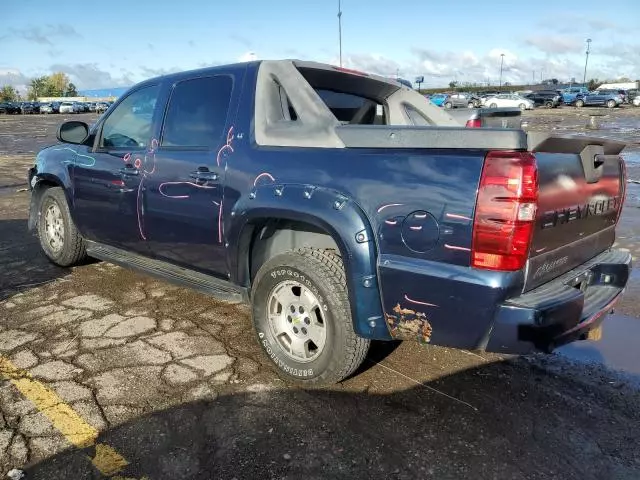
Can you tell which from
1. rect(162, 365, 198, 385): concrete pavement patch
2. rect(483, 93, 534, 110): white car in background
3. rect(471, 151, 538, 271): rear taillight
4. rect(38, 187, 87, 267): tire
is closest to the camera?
rect(471, 151, 538, 271): rear taillight

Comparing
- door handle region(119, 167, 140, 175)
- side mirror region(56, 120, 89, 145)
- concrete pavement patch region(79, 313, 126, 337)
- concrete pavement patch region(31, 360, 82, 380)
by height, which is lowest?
concrete pavement patch region(31, 360, 82, 380)

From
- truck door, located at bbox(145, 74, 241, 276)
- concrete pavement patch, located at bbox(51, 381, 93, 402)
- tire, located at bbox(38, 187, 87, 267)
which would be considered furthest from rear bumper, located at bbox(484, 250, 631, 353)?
tire, located at bbox(38, 187, 87, 267)

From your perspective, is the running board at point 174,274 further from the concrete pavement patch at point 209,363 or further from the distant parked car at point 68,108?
the distant parked car at point 68,108

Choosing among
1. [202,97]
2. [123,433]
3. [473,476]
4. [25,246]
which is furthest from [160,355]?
[25,246]

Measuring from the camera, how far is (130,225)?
413 cm

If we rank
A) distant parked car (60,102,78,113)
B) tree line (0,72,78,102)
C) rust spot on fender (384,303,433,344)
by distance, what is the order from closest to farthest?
rust spot on fender (384,303,433,344) → distant parked car (60,102,78,113) → tree line (0,72,78,102)

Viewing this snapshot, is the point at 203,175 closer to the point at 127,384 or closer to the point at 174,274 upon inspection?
the point at 174,274

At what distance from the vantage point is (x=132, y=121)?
4.32 metres

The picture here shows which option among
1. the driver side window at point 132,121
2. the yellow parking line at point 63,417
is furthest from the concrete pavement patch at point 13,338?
the driver side window at point 132,121

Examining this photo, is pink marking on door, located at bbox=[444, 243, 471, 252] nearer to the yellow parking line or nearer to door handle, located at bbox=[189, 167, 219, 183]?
door handle, located at bbox=[189, 167, 219, 183]

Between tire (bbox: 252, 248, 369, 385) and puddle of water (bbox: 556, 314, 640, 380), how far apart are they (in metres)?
1.74

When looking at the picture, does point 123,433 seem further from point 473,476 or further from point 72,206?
point 72,206

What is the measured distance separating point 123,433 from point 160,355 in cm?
90

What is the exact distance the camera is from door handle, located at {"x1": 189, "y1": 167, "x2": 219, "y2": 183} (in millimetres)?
3391
